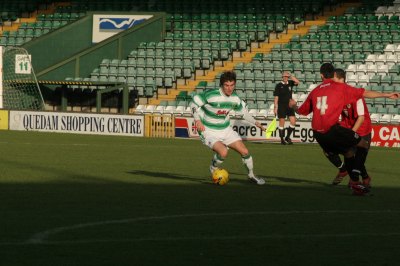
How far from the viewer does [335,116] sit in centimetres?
1611

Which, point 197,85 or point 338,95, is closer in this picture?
point 338,95

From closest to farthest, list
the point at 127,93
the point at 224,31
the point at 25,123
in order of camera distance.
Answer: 1. the point at 25,123
2. the point at 127,93
3. the point at 224,31

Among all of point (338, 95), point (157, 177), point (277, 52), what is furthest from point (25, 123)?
point (338, 95)

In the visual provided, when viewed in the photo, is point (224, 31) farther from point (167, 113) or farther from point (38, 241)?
point (38, 241)

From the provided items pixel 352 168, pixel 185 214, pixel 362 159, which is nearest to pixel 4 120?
pixel 362 159

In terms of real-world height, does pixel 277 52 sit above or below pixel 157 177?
above

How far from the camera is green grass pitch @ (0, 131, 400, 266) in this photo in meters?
9.78

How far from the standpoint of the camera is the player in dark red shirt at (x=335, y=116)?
16078mm

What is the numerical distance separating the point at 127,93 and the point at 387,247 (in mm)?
30191

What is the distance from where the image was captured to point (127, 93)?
40.2m

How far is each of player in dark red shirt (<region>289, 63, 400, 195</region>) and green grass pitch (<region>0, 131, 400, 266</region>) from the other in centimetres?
62

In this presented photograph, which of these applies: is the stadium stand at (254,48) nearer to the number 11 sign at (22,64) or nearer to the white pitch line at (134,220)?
the number 11 sign at (22,64)

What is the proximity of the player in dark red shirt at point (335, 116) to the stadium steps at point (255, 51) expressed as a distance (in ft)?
83.3

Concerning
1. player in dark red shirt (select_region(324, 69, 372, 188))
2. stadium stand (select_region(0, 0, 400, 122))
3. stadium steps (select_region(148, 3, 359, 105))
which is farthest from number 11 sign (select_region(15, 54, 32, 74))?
player in dark red shirt (select_region(324, 69, 372, 188))
